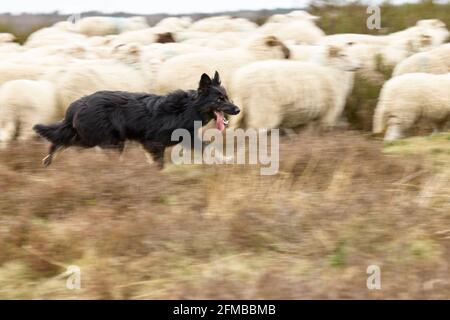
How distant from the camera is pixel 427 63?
11.0 m

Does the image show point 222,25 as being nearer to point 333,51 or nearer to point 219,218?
point 333,51

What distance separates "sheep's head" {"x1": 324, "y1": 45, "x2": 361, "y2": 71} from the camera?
10.6 m

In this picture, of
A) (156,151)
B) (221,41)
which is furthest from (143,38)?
(156,151)

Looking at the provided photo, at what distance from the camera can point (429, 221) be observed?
20.6 feet

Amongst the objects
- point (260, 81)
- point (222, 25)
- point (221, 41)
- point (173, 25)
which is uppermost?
point (173, 25)

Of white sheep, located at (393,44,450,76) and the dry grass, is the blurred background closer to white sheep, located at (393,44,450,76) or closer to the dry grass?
the dry grass

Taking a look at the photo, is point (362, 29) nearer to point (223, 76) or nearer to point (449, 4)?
point (449, 4)

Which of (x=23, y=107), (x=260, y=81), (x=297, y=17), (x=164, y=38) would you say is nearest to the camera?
(x=23, y=107)

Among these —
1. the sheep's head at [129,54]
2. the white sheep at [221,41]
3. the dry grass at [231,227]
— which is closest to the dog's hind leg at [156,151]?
the dry grass at [231,227]

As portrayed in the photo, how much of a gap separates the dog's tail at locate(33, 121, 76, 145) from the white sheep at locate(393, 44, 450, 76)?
4680 mm

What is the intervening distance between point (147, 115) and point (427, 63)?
458 centimetres

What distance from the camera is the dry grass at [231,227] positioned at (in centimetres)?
545

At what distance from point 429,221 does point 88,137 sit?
11.0ft

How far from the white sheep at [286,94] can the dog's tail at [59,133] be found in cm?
215
